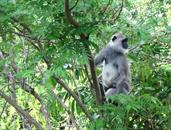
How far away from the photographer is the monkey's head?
400 cm

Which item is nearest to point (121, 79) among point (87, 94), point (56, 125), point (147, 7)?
point (87, 94)

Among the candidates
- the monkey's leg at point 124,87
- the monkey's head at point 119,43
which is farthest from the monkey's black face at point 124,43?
the monkey's leg at point 124,87

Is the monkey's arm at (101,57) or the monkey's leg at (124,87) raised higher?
the monkey's arm at (101,57)

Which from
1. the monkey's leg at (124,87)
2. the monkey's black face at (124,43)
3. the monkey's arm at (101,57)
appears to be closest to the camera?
the monkey's black face at (124,43)

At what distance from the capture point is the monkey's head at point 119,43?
4002mm

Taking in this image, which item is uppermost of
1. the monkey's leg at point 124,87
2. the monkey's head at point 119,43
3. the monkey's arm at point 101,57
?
the monkey's head at point 119,43

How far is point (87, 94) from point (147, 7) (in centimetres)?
418

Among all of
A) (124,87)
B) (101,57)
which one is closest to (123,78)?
(124,87)

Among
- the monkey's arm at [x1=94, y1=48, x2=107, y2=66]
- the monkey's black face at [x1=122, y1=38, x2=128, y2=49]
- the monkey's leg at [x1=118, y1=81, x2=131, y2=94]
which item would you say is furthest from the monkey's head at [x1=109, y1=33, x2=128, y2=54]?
the monkey's leg at [x1=118, y1=81, x2=131, y2=94]

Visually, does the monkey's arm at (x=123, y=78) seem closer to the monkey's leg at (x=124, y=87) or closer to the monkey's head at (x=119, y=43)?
the monkey's leg at (x=124, y=87)

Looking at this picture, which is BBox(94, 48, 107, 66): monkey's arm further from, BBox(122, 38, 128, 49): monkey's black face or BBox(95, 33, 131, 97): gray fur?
BBox(122, 38, 128, 49): monkey's black face

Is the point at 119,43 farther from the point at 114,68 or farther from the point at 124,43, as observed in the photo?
the point at 114,68

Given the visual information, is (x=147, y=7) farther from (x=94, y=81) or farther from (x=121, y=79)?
(x=94, y=81)

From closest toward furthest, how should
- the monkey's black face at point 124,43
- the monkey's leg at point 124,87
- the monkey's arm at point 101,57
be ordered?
the monkey's black face at point 124,43, the monkey's leg at point 124,87, the monkey's arm at point 101,57
